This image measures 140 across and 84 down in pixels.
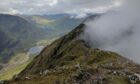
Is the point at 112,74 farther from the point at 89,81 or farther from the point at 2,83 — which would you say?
the point at 2,83

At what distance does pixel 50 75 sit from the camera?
400ft

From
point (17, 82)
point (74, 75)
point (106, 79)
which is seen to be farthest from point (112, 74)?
point (17, 82)

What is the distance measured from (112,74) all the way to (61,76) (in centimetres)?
1977

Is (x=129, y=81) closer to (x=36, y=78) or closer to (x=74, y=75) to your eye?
(x=74, y=75)

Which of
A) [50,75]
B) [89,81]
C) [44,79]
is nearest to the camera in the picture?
[89,81]

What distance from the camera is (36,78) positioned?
116 m

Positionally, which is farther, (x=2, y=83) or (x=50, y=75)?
Result: (x=50, y=75)

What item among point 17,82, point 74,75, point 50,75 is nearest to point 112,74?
point 74,75

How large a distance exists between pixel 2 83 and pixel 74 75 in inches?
1050

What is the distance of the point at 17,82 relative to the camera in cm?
10956

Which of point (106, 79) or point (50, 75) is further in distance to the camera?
point (50, 75)

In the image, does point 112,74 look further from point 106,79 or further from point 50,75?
point 50,75

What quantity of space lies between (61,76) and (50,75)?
6.38 meters

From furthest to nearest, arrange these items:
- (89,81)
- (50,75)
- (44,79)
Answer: (50,75), (44,79), (89,81)
